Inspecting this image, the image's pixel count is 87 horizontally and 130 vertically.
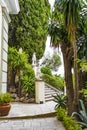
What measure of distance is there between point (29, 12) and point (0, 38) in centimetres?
1053

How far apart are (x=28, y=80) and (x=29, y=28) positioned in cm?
527

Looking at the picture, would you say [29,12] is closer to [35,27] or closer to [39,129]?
[35,27]

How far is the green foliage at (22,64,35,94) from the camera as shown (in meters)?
13.5

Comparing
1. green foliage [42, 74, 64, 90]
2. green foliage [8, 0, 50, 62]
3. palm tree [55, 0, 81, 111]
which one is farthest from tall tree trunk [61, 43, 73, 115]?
green foliage [42, 74, 64, 90]

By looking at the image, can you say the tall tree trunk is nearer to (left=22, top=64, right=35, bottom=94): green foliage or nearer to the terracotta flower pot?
the terracotta flower pot

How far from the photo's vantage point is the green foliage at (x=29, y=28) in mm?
17438

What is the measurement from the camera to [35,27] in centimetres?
1831

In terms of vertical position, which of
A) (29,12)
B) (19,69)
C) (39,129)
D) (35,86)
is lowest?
(39,129)

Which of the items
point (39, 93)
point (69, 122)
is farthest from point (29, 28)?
point (69, 122)

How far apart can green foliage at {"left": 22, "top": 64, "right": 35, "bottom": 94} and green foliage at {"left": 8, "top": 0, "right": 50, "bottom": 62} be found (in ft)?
10.4

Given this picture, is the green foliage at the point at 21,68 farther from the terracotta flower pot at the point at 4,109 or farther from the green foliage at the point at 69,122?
the green foliage at the point at 69,122

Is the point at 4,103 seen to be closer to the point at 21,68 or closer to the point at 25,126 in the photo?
the point at 25,126

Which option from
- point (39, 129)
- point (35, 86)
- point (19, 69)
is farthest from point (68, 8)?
point (19, 69)

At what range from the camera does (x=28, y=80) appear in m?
13.8
